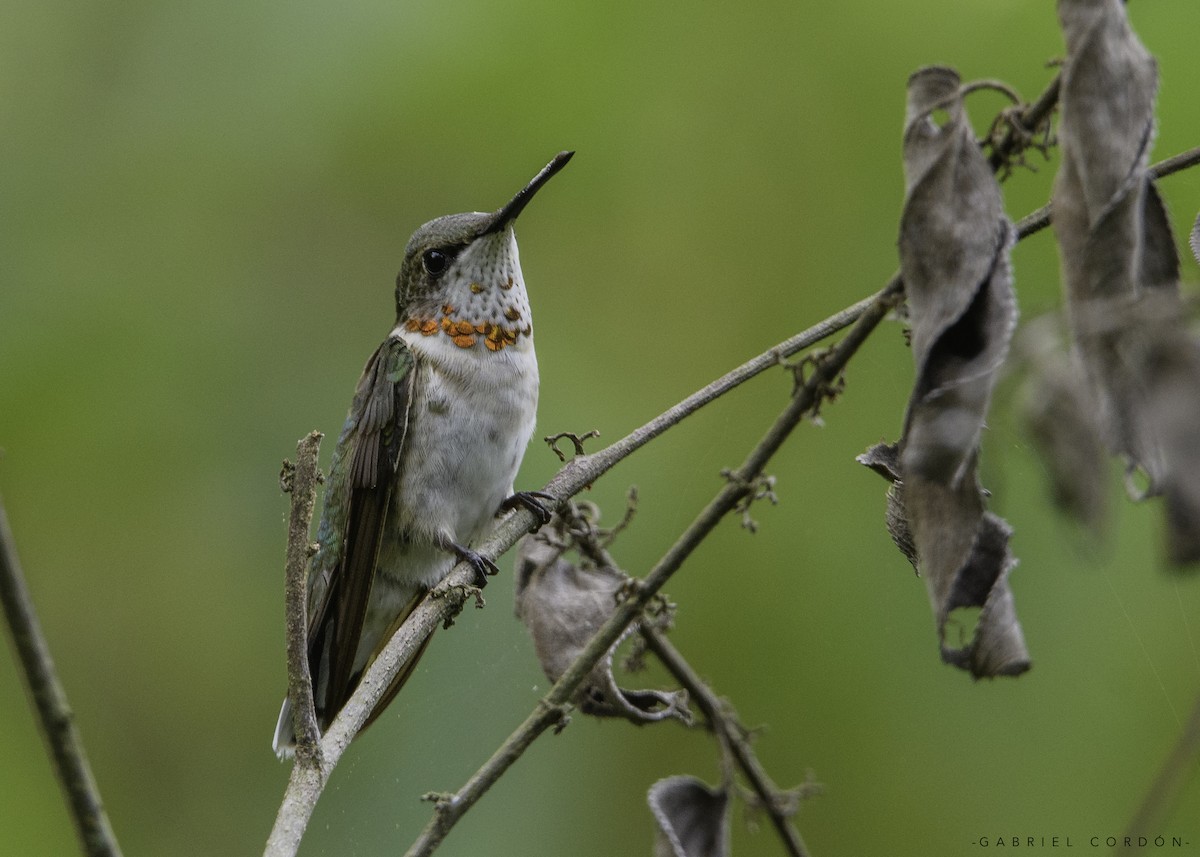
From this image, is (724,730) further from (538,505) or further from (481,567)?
(481,567)

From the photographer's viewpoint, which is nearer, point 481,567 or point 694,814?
point 694,814

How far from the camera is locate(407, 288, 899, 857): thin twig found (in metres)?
1.69

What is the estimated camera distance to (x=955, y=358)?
1.44 meters

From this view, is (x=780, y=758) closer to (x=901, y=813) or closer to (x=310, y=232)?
(x=901, y=813)

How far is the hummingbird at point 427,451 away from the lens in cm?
362

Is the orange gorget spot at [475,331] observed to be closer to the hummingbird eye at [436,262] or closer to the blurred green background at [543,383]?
the hummingbird eye at [436,262]

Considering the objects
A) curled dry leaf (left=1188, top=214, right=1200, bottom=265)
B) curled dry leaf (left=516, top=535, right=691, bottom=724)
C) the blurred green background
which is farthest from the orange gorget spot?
curled dry leaf (left=1188, top=214, right=1200, bottom=265)

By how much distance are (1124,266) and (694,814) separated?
55.6 inches

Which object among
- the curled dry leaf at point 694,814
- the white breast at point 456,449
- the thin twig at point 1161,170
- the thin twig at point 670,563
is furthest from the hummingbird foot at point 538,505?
the thin twig at point 1161,170

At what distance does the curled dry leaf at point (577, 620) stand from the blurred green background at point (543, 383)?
1056mm

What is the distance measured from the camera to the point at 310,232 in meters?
6.04

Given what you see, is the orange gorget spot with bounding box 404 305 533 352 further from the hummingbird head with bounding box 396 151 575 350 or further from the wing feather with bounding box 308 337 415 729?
the wing feather with bounding box 308 337 415 729

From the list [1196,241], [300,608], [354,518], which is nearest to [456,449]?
[354,518]

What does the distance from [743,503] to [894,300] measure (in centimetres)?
48
